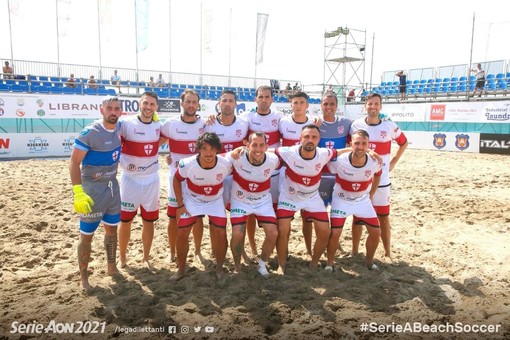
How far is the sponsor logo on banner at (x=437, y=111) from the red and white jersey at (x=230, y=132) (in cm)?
1879

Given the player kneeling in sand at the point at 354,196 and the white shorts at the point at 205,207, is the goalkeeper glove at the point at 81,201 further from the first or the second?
the player kneeling in sand at the point at 354,196

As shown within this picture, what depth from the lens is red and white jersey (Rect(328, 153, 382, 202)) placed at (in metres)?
5.02

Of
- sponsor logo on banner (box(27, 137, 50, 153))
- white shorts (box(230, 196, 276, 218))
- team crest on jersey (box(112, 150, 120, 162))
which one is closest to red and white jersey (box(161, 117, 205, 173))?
team crest on jersey (box(112, 150, 120, 162))

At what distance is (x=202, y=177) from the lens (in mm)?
4742

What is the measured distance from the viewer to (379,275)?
16.2ft

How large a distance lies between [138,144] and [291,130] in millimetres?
2190

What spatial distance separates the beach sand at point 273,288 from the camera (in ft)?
11.9

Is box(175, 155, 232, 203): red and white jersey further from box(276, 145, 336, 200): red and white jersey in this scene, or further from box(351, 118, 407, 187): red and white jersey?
box(351, 118, 407, 187): red and white jersey

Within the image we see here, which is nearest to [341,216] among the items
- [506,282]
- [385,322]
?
[385,322]

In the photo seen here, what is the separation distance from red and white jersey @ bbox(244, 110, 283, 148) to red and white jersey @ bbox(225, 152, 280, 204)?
2.35ft

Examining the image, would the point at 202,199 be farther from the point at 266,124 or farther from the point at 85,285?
the point at 85,285

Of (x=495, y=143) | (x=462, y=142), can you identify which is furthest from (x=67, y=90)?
(x=495, y=143)

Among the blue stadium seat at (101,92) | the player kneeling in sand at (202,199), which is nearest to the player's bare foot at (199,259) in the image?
the player kneeling in sand at (202,199)

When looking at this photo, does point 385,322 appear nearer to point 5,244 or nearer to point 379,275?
point 379,275
